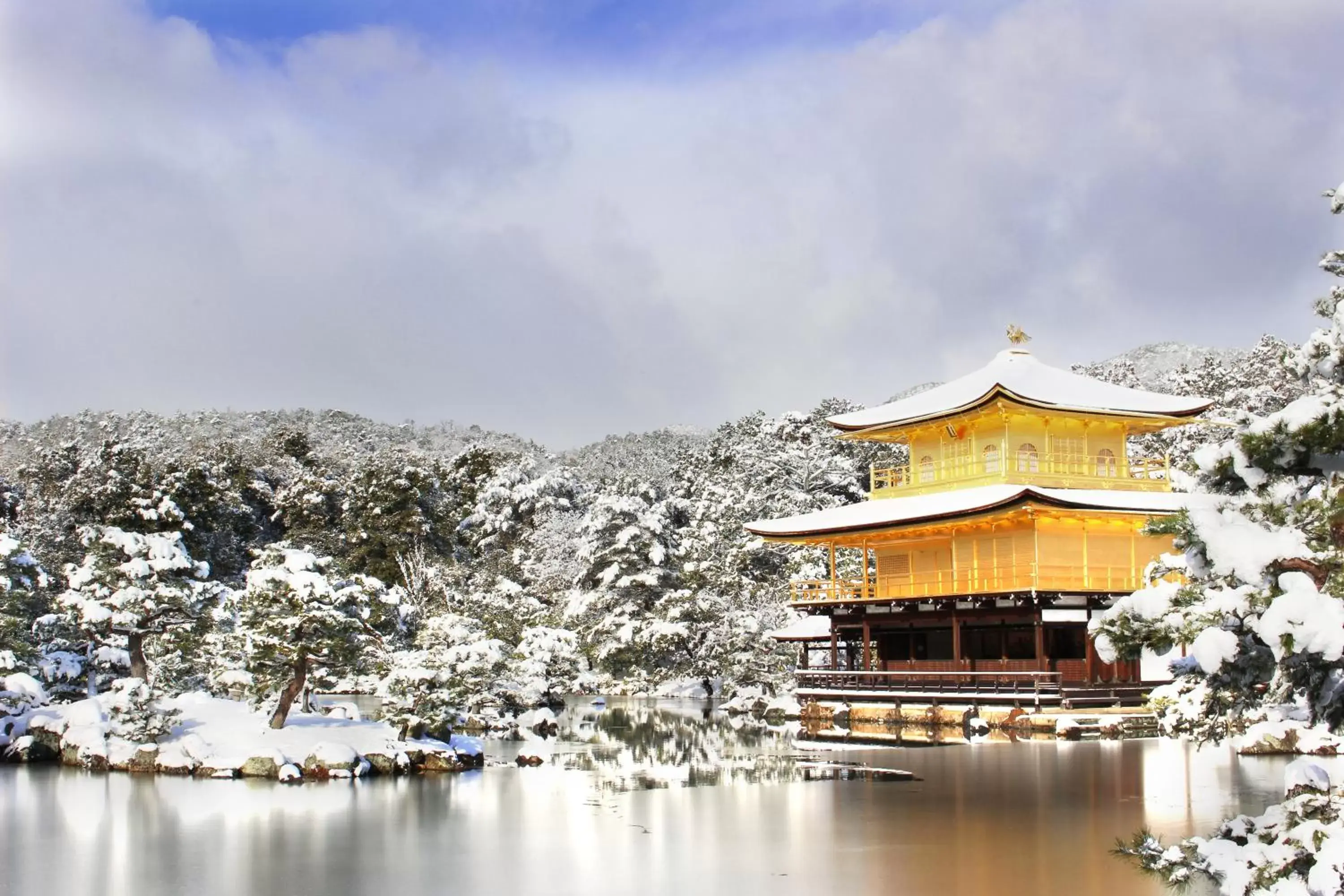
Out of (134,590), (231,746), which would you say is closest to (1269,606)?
(231,746)

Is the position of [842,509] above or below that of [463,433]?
below

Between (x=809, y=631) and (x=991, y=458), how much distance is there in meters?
7.05

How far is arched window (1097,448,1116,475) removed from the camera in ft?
115

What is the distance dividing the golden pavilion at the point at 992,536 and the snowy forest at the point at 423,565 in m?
4.77

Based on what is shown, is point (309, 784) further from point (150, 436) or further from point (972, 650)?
point (150, 436)

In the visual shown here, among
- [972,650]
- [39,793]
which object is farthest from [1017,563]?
[39,793]

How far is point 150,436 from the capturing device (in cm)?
9450

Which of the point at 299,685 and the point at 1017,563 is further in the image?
the point at 1017,563

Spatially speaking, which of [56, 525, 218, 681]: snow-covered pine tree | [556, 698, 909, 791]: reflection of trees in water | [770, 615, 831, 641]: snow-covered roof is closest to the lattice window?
[770, 615, 831, 641]: snow-covered roof

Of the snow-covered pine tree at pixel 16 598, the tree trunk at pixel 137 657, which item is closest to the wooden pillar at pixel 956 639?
the tree trunk at pixel 137 657

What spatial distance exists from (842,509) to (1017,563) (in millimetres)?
7287

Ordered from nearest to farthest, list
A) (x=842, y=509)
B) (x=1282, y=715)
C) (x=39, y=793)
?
(x=1282, y=715) < (x=39, y=793) < (x=842, y=509)

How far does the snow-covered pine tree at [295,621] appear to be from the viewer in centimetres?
2088

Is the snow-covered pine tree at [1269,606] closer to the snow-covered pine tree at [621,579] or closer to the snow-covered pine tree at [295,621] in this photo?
the snow-covered pine tree at [295,621]
